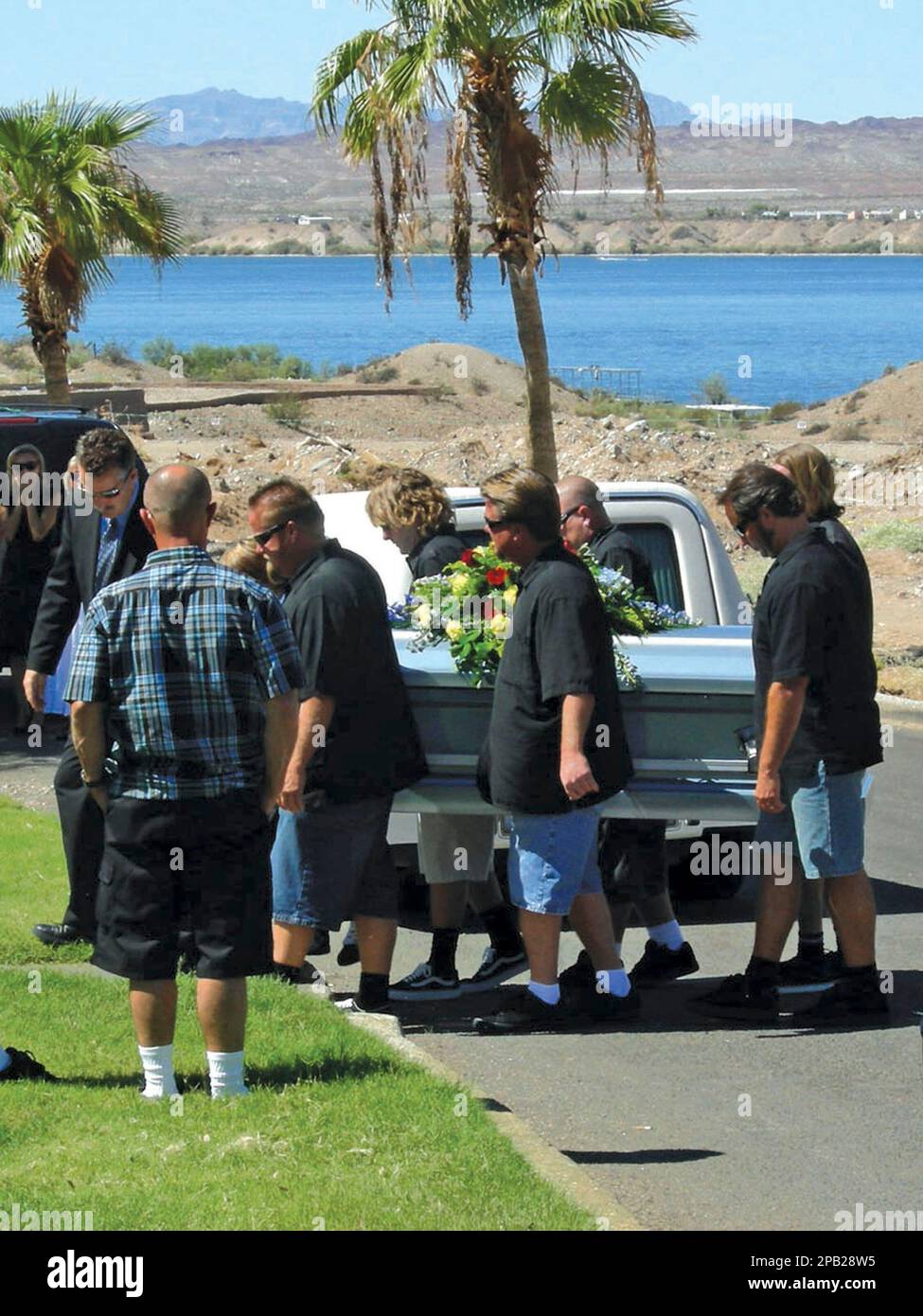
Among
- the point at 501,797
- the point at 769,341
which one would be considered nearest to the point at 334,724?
the point at 501,797

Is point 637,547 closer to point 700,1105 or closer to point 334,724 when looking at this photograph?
point 334,724

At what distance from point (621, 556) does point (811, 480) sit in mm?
1561

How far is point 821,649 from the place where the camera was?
22.9 feet

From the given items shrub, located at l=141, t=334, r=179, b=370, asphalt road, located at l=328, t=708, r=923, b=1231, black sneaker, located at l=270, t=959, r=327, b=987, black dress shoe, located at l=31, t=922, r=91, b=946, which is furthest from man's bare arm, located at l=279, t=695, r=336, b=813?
shrub, located at l=141, t=334, r=179, b=370

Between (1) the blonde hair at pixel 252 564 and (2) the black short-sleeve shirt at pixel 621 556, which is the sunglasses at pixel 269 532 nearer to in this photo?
(1) the blonde hair at pixel 252 564

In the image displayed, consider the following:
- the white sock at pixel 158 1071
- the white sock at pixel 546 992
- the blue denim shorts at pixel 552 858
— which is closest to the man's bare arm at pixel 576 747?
the blue denim shorts at pixel 552 858

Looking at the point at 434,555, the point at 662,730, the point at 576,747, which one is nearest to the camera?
the point at 576,747

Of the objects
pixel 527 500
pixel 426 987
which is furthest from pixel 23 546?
pixel 527 500

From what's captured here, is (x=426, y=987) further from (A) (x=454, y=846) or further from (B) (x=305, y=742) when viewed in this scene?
(B) (x=305, y=742)

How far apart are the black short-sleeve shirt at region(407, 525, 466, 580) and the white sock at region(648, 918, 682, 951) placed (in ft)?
5.84

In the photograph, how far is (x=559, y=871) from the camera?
22.4 ft

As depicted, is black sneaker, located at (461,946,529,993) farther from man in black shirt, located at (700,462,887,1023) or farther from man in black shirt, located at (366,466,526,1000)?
man in black shirt, located at (700,462,887,1023)

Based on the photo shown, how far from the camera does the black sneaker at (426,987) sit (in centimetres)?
762

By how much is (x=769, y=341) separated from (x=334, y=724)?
345ft
